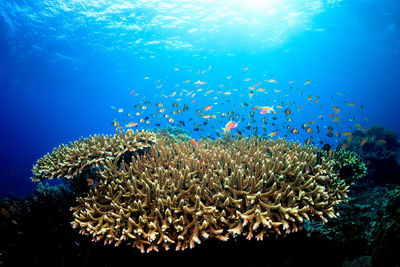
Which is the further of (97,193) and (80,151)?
(80,151)

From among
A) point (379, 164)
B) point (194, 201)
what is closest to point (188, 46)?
point (379, 164)

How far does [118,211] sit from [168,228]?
42.4 inches

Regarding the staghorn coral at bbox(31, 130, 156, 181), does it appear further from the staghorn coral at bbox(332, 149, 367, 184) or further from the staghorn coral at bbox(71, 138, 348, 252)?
the staghorn coral at bbox(332, 149, 367, 184)

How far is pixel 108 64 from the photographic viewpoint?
40.3 meters

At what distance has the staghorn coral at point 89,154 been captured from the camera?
16.2ft

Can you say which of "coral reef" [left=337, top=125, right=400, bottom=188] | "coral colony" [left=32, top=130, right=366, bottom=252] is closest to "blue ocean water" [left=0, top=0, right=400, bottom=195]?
"coral reef" [left=337, top=125, right=400, bottom=188]

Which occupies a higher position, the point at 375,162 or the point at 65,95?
the point at 65,95

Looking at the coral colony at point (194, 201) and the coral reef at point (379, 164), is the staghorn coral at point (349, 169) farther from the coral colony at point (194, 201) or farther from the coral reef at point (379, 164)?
the coral reef at point (379, 164)

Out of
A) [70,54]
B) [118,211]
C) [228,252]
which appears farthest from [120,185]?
[70,54]

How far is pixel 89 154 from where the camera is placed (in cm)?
509

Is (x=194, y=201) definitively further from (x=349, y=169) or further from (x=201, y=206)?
(x=349, y=169)

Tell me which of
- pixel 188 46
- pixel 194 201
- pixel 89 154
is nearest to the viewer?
pixel 194 201

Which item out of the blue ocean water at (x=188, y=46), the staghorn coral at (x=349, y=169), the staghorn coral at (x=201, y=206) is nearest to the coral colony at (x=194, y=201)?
the staghorn coral at (x=201, y=206)

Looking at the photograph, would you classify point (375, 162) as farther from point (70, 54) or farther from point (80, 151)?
point (70, 54)
